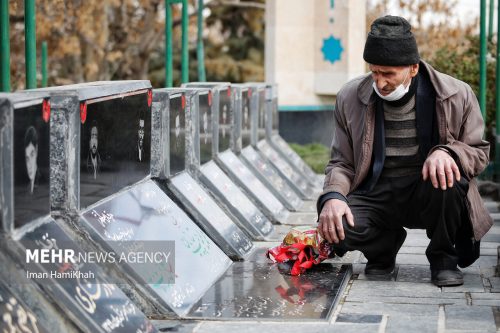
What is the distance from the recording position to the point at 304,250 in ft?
19.8

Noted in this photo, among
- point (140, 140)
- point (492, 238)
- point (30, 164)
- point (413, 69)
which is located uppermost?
point (413, 69)

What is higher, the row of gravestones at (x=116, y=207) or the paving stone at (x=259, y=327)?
the row of gravestones at (x=116, y=207)

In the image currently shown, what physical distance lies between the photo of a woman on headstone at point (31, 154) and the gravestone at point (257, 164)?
4.41m

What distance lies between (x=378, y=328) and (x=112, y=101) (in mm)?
1661

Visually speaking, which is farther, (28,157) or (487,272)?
(487,272)

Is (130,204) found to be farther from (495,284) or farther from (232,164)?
(232,164)

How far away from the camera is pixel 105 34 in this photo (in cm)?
1759

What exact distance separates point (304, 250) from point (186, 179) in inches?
39.6

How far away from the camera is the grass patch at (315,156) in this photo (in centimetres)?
1184

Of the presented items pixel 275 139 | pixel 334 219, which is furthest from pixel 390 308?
pixel 275 139

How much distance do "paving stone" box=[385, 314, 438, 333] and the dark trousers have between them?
2.66 feet

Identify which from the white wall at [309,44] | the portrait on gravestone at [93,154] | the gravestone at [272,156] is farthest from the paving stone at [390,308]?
the white wall at [309,44]

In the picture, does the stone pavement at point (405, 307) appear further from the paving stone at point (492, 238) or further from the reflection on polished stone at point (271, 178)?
the reflection on polished stone at point (271, 178)

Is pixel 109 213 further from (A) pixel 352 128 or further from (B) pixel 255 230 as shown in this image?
(B) pixel 255 230
